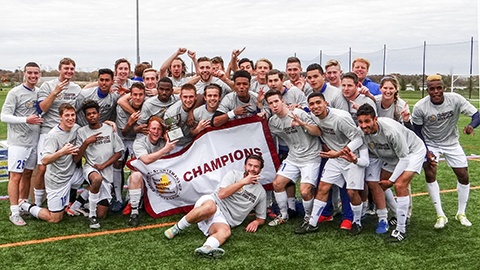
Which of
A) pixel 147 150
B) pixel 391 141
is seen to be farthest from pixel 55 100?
pixel 391 141

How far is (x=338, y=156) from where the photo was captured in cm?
559

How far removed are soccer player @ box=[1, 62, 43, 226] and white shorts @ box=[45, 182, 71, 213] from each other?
39 cm

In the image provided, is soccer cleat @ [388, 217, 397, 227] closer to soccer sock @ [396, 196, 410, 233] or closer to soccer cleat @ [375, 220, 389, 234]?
soccer cleat @ [375, 220, 389, 234]

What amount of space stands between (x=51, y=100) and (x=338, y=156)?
3499mm

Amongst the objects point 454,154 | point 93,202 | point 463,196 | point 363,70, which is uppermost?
point 363,70

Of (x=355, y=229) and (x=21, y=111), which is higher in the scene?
(x=21, y=111)

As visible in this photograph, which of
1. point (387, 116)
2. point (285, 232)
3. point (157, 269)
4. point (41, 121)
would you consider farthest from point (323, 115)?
point (41, 121)

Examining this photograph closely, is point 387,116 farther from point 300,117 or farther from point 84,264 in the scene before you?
point 84,264

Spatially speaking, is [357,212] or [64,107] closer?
[357,212]

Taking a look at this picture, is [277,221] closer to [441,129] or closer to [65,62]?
[441,129]

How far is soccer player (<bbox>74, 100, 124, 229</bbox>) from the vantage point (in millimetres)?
6227

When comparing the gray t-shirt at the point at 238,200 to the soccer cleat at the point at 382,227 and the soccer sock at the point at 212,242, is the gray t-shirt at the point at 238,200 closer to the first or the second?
the soccer sock at the point at 212,242

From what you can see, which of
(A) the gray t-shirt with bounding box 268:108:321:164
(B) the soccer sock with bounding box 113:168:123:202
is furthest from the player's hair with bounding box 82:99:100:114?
(A) the gray t-shirt with bounding box 268:108:321:164

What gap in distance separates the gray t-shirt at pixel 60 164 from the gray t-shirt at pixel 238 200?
188 cm
